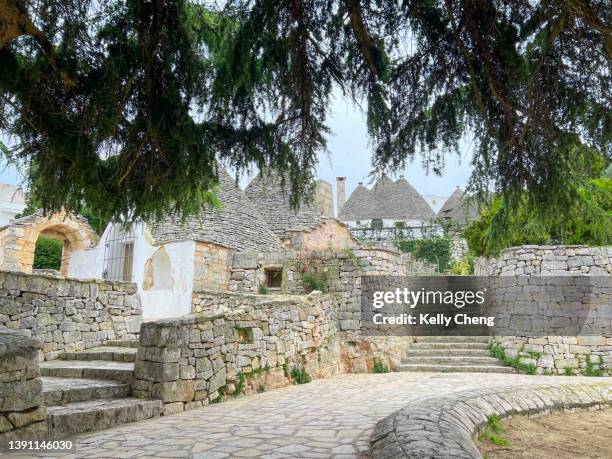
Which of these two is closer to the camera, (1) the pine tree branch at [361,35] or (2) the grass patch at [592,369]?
(1) the pine tree branch at [361,35]

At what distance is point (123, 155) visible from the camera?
4.41 metres

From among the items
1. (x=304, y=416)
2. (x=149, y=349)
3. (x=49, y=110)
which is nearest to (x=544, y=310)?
(x=304, y=416)

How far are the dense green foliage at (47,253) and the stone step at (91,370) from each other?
1416 cm

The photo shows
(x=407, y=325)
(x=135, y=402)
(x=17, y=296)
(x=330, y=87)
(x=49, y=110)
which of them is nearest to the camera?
(x=49, y=110)

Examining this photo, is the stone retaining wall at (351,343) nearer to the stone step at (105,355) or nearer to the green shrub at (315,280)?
the green shrub at (315,280)

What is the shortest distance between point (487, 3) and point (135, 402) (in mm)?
5112

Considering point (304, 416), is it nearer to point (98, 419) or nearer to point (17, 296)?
point (98, 419)

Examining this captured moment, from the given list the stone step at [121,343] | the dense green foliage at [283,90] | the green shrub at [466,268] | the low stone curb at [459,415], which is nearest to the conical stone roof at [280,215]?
the green shrub at [466,268]

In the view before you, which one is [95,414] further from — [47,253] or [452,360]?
[47,253]

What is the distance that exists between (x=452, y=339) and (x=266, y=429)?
969 centimetres

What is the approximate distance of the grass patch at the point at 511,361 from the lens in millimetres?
11336

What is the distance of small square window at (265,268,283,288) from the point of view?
1282 cm

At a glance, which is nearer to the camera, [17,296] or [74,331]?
[17,296]

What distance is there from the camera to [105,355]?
7.27 meters
